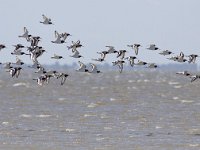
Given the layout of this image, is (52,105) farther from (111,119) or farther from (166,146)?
(166,146)

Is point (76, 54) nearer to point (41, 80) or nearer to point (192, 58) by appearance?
point (41, 80)

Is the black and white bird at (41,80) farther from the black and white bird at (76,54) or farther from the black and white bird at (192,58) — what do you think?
the black and white bird at (192,58)

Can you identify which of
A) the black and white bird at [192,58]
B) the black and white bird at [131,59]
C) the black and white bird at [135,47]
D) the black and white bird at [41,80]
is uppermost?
the black and white bird at [135,47]

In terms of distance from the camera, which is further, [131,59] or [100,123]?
[100,123]

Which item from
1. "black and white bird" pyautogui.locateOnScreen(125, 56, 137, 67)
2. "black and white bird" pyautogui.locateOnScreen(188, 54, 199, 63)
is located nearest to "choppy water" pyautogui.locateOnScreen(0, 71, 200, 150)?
"black and white bird" pyautogui.locateOnScreen(125, 56, 137, 67)

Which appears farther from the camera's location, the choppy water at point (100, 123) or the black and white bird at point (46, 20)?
the choppy water at point (100, 123)

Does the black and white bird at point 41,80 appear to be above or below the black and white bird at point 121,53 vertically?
below

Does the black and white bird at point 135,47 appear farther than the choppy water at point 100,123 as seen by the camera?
No

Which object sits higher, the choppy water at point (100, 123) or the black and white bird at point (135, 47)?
the black and white bird at point (135, 47)

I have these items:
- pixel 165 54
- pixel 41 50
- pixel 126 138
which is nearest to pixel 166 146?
pixel 126 138

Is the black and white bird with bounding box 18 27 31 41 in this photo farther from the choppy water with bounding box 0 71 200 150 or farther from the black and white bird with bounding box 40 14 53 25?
the choppy water with bounding box 0 71 200 150

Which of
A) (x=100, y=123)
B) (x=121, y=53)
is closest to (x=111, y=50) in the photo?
(x=121, y=53)

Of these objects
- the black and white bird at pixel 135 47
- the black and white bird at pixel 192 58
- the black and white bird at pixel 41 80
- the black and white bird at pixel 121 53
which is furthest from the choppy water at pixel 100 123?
the black and white bird at pixel 135 47

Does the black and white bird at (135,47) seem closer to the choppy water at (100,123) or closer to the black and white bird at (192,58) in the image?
the black and white bird at (192,58)
